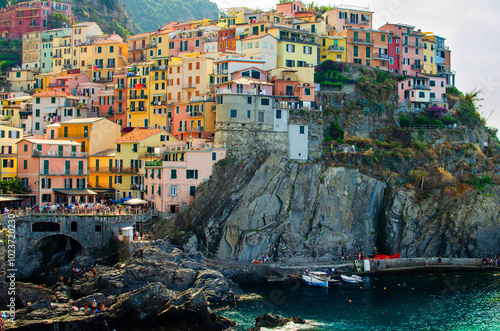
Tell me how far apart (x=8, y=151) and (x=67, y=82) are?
23.4m

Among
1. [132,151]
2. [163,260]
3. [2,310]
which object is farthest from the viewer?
[132,151]

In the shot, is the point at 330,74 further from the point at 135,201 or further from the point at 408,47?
the point at 135,201

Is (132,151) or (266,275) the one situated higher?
(132,151)

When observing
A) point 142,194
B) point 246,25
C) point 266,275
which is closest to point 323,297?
point 266,275

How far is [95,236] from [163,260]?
Result: 34.4ft

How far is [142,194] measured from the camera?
80938 mm

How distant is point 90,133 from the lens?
86375 mm

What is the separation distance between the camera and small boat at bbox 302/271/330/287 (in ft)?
230

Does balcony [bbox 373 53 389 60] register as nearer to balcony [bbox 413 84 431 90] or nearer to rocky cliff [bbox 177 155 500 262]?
balcony [bbox 413 84 431 90]

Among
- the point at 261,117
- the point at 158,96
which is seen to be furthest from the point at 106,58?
the point at 261,117

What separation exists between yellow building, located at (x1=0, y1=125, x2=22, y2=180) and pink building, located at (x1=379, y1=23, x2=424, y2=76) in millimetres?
56067

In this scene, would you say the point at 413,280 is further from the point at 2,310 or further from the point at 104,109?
the point at 104,109

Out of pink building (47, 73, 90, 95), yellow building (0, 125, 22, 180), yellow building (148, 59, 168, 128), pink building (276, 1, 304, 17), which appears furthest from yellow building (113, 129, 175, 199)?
pink building (276, 1, 304, 17)

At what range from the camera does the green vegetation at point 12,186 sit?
240 feet
